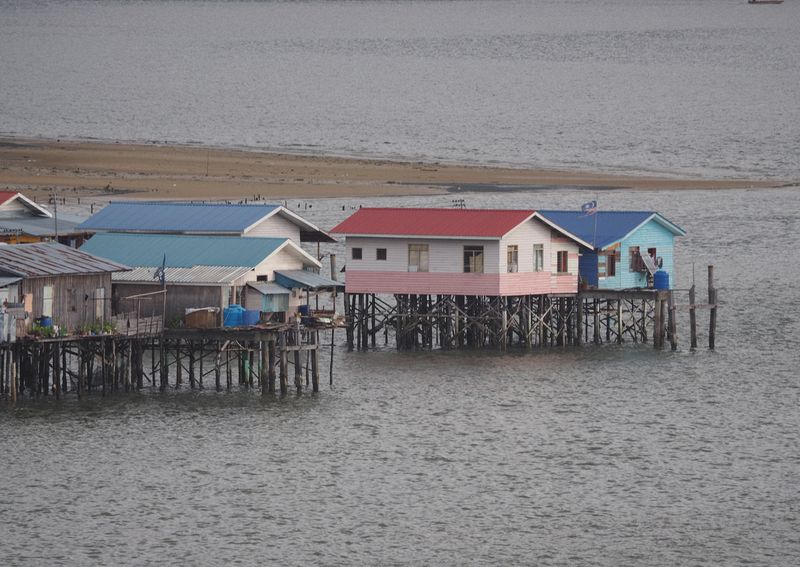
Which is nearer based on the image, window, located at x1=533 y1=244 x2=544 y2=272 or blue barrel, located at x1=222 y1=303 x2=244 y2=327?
blue barrel, located at x1=222 y1=303 x2=244 y2=327

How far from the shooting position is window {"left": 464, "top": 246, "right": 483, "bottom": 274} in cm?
7312

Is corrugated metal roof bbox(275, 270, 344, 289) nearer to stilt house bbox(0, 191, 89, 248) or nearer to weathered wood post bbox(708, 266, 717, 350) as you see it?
stilt house bbox(0, 191, 89, 248)

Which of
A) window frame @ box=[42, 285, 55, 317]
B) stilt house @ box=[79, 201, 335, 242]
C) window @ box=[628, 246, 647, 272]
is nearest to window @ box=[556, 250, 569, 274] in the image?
window @ box=[628, 246, 647, 272]

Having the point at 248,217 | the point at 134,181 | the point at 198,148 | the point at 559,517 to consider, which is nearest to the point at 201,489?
the point at 559,517

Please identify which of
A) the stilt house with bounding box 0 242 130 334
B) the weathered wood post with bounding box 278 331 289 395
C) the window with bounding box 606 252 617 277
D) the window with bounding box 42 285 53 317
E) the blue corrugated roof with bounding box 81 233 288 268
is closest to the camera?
the stilt house with bounding box 0 242 130 334

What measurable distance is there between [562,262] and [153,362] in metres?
19.1

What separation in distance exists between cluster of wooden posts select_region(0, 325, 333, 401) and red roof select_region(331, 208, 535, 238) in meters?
8.41

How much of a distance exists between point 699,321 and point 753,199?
40.0 m

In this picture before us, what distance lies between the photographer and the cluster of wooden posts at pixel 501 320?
74438mm

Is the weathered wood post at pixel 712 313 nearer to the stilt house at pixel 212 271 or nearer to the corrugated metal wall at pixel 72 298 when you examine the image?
the stilt house at pixel 212 271

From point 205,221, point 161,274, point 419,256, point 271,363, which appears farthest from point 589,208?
point 161,274

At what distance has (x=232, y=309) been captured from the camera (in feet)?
208

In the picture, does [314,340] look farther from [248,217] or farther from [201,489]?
[201,489]

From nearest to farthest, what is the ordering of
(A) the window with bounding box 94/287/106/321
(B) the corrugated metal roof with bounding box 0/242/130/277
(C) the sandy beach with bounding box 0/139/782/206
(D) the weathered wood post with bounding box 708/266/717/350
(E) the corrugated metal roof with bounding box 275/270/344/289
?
(B) the corrugated metal roof with bounding box 0/242/130/277 < (A) the window with bounding box 94/287/106/321 < (E) the corrugated metal roof with bounding box 275/270/344/289 < (D) the weathered wood post with bounding box 708/266/717/350 < (C) the sandy beach with bounding box 0/139/782/206
